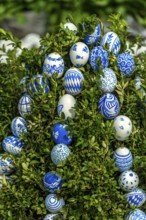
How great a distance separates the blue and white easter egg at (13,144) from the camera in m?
2.59

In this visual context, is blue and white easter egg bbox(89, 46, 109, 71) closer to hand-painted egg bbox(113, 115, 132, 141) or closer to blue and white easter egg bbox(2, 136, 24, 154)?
hand-painted egg bbox(113, 115, 132, 141)

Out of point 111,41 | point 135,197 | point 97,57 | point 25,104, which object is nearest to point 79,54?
point 97,57

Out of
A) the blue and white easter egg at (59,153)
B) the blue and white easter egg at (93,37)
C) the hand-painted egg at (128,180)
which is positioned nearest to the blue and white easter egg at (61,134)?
the blue and white easter egg at (59,153)

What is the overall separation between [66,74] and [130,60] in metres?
0.30

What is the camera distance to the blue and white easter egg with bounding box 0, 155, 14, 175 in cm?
261

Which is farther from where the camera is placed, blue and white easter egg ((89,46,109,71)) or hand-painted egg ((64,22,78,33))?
hand-painted egg ((64,22,78,33))

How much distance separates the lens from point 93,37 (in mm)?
2551

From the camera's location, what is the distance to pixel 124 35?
2711mm

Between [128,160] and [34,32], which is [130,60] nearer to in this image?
[128,160]

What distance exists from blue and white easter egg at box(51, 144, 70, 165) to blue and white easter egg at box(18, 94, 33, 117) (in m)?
0.24

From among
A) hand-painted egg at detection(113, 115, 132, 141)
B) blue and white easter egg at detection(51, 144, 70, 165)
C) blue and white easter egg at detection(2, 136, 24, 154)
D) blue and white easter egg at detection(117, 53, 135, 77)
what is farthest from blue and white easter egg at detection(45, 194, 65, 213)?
blue and white easter egg at detection(117, 53, 135, 77)

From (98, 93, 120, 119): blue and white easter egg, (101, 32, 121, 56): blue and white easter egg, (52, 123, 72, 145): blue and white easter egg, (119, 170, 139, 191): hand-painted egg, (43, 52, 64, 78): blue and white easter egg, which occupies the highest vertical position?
(101, 32, 121, 56): blue and white easter egg

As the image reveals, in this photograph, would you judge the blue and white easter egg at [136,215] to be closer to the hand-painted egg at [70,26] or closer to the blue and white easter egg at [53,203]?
the blue and white easter egg at [53,203]

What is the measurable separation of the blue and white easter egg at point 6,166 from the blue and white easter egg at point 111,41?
682 millimetres
